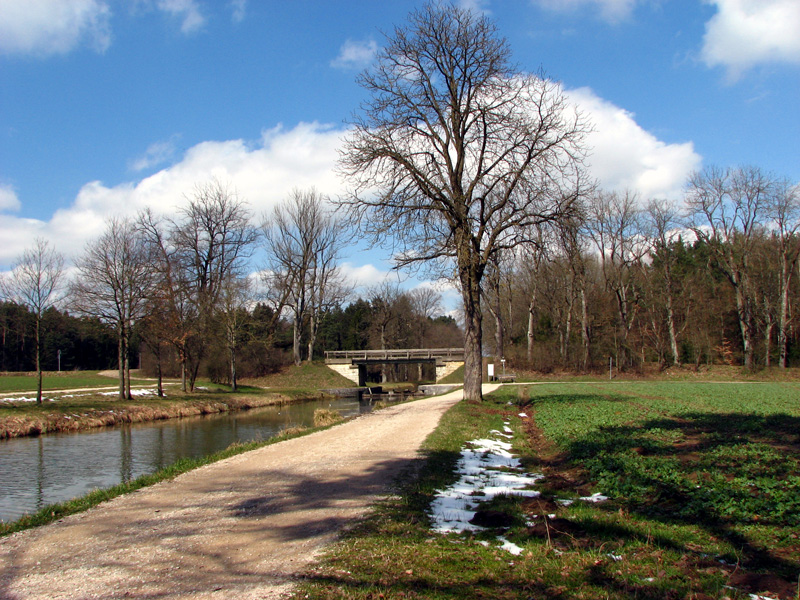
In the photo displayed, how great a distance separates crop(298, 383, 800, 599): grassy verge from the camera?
4.73 metres

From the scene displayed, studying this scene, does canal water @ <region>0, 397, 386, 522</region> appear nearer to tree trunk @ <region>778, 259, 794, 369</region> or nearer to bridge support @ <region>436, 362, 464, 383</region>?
bridge support @ <region>436, 362, 464, 383</region>

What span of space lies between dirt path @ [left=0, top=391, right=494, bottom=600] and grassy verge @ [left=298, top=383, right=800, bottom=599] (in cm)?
51

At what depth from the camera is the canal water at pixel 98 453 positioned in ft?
39.5

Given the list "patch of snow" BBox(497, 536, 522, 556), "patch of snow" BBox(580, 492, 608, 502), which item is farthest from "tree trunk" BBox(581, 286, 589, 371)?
"patch of snow" BBox(497, 536, 522, 556)

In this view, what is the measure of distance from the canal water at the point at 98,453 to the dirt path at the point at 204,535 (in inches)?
159

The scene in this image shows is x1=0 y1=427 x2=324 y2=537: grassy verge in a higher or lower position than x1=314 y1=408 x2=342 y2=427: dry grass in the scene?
higher

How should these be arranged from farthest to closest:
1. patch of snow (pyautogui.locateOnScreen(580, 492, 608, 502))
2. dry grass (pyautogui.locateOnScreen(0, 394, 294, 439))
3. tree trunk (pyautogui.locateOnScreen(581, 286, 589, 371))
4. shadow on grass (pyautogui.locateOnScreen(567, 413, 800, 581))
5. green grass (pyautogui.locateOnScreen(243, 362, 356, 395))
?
1. green grass (pyautogui.locateOnScreen(243, 362, 356, 395))
2. tree trunk (pyautogui.locateOnScreen(581, 286, 589, 371))
3. dry grass (pyautogui.locateOnScreen(0, 394, 294, 439))
4. patch of snow (pyautogui.locateOnScreen(580, 492, 608, 502))
5. shadow on grass (pyautogui.locateOnScreen(567, 413, 800, 581))

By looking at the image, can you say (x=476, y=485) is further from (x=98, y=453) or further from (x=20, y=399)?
(x=20, y=399)

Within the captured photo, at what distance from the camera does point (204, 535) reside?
6.14 meters

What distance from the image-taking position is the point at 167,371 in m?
48.9

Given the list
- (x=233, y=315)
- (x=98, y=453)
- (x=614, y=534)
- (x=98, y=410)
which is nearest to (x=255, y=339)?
(x=233, y=315)

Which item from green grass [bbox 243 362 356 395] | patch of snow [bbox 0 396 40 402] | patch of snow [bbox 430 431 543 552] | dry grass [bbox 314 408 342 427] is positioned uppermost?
patch of snow [bbox 430 431 543 552]

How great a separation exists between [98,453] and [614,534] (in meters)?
16.4

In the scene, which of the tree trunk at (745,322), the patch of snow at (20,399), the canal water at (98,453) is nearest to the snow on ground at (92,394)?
the patch of snow at (20,399)
